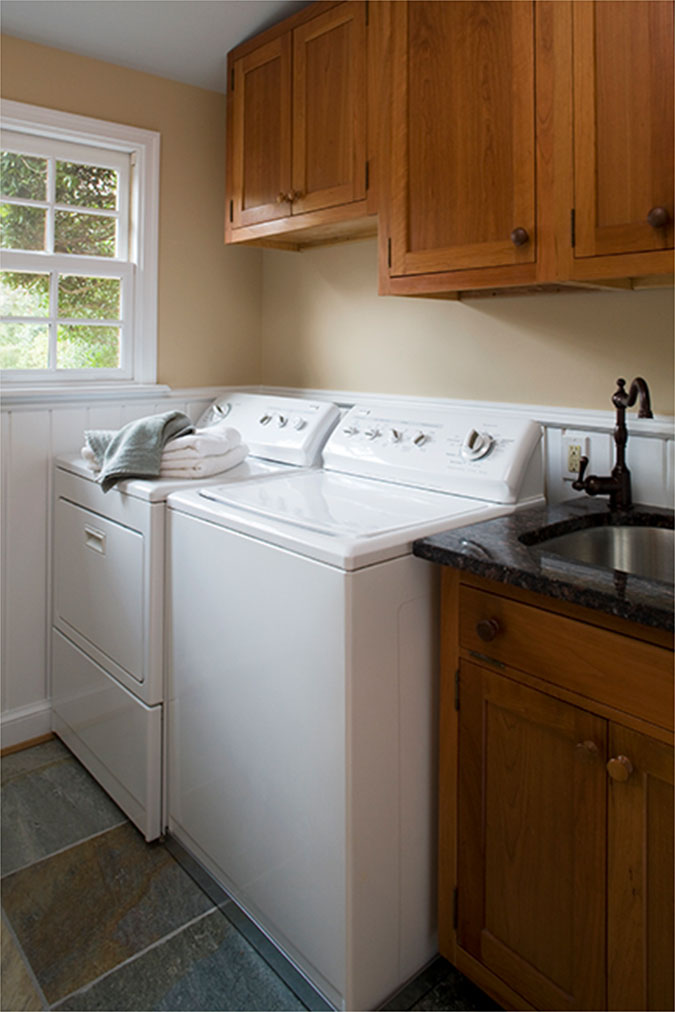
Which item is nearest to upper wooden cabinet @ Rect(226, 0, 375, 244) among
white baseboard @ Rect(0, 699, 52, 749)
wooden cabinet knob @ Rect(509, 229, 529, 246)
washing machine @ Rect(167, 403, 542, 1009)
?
wooden cabinet knob @ Rect(509, 229, 529, 246)

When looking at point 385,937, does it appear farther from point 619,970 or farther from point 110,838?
point 110,838

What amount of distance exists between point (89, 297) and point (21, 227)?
0.30 metres

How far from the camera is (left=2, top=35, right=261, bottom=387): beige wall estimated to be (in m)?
2.41

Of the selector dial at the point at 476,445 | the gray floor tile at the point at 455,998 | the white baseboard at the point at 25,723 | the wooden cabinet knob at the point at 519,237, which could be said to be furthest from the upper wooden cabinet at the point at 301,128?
the gray floor tile at the point at 455,998

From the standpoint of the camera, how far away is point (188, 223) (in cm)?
269

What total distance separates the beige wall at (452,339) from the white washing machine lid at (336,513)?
1.39 ft

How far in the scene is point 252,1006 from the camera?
1474 mm

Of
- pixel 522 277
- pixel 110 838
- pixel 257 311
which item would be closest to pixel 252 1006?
pixel 110 838

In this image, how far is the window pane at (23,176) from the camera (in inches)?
92.1

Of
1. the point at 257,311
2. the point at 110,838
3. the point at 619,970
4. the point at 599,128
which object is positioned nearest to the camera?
the point at 619,970

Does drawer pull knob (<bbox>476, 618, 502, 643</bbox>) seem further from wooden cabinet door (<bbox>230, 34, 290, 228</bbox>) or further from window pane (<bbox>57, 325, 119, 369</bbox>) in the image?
window pane (<bbox>57, 325, 119, 369</bbox>)

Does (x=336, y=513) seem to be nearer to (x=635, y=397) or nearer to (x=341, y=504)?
(x=341, y=504)

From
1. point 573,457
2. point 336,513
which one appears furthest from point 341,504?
point 573,457

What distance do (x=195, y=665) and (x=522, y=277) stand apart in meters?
1.17
